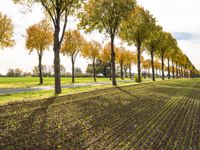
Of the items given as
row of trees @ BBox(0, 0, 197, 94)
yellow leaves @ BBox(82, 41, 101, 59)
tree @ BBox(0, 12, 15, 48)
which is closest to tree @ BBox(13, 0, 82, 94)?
row of trees @ BBox(0, 0, 197, 94)

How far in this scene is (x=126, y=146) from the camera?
6.98 meters

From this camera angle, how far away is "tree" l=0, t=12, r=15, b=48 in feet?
120

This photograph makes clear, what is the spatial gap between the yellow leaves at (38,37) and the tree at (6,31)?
5.00 meters

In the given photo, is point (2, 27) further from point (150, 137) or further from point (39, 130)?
point (150, 137)

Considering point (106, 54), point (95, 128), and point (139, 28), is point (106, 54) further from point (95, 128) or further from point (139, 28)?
point (95, 128)

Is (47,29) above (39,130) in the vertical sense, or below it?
above

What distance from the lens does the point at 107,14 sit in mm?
35094

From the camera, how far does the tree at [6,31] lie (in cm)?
3656

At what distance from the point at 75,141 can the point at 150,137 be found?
104 inches

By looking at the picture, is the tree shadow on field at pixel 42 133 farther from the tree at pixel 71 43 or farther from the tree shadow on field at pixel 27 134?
the tree at pixel 71 43

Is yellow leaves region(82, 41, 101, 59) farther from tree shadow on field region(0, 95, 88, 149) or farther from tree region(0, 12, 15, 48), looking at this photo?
tree shadow on field region(0, 95, 88, 149)

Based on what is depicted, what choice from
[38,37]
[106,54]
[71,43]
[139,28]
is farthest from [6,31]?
[106,54]

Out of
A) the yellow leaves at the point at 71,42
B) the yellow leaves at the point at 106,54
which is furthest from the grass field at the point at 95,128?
the yellow leaves at the point at 106,54

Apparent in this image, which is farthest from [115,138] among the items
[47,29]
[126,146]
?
[47,29]
